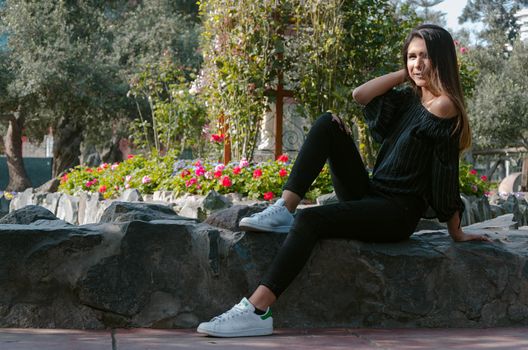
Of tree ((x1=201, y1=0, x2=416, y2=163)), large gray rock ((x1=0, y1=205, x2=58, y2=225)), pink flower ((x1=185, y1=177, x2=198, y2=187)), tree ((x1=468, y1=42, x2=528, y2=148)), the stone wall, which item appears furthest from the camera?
tree ((x1=468, y1=42, x2=528, y2=148))

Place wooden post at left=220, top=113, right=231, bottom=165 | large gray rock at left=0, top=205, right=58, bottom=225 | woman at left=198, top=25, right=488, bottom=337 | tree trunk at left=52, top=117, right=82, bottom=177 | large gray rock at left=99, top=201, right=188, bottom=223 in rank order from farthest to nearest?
tree trunk at left=52, top=117, right=82, bottom=177, wooden post at left=220, top=113, right=231, bottom=165, large gray rock at left=0, top=205, right=58, bottom=225, large gray rock at left=99, top=201, right=188, bottom=223, woman at left=198, top=25, right=488, bottom=337

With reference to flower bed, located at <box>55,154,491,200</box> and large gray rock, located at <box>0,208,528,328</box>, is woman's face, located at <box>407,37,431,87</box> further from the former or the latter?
flower bed, located at <box>55,154,491,200</box>

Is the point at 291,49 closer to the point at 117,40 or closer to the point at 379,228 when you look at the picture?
the point at 379,228

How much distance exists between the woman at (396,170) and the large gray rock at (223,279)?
0.35ft

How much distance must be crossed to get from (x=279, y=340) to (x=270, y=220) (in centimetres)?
51

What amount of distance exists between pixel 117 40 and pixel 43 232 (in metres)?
18.5

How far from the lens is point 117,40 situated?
2094 cm

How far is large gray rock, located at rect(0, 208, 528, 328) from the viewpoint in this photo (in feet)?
9.99

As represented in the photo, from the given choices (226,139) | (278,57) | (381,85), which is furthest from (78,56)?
(381,85)

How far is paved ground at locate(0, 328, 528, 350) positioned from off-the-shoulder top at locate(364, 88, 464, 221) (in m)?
0.53

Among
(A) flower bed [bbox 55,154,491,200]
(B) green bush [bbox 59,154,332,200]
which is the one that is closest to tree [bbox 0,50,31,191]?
(A) flower bed [bbox 55,154,491,200]

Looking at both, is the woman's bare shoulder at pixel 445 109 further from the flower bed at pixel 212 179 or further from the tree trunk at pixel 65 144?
the tree trunk at pixel 65 144

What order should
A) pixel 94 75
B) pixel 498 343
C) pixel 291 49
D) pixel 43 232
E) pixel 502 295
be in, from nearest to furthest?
1. pixel 498 343
2. pixel 43 232
3. pixel 502 295
4. pixel 291 49
5. pixel 94 75

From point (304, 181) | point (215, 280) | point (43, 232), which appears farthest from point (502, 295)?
point (43, 232)
